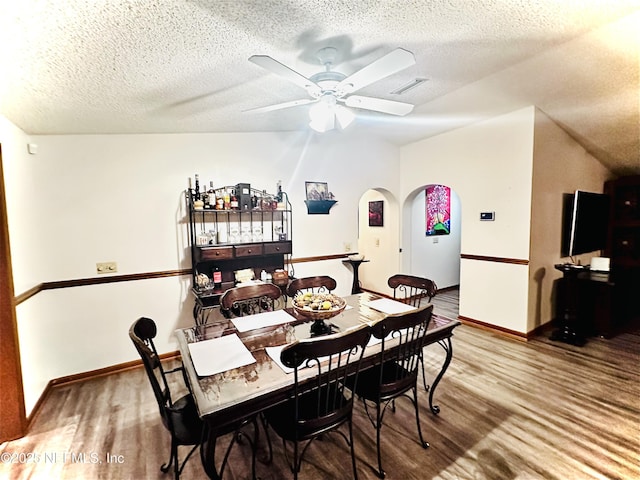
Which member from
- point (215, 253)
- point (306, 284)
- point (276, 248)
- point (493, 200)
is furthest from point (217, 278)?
point (493, 200)

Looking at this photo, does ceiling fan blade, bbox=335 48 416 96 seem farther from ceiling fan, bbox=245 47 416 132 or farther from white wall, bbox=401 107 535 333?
white wall, bbox=401 107 535 333

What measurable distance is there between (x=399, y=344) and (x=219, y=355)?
3.53 feet

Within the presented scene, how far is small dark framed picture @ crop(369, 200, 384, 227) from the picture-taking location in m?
5.66

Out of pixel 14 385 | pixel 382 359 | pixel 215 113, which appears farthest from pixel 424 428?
pixel 215 113

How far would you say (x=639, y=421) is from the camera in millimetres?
2291

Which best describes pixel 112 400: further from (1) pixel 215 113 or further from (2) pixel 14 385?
(1) pixel 215 113

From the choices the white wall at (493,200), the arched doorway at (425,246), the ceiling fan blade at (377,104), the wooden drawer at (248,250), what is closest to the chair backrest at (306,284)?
the wooden drawer at (248,250)

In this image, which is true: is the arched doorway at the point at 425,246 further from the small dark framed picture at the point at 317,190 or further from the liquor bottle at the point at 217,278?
the liquor bottle at the point at 217,278

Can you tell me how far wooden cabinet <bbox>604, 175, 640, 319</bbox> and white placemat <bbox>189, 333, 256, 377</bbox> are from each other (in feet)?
17.0

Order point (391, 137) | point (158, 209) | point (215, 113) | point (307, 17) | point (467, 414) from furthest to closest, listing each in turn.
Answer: point (391, 137)
point (158, 209)
point (215, 113)
point (467, 414)
point (307, 17)

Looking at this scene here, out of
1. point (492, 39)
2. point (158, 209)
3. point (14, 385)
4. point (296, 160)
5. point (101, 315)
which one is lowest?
point (14, 385)

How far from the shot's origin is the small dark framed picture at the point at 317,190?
165 inches

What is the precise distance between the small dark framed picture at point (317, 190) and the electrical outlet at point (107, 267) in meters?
2.35

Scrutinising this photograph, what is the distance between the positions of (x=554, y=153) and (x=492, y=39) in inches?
94.2
